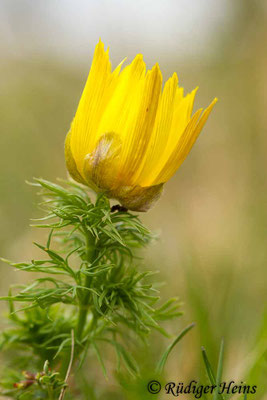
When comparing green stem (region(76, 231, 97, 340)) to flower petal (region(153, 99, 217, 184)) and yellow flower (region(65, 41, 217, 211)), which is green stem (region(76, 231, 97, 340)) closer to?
yellow flower (region(65, 41, 217, 211))

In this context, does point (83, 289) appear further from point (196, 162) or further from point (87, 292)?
point (196, 162)

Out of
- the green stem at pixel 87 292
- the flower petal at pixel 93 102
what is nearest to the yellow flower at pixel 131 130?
the flower petal at pixel 93 102

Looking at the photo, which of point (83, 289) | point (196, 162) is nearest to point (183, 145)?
point (83, 289)

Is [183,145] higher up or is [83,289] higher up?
[183,145]

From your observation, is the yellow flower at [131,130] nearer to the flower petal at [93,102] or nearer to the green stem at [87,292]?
the flower petal at [93,102]

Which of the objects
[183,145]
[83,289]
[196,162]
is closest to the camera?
[183,145]

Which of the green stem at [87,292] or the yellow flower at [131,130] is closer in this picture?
the yellow flower at [131,130]
